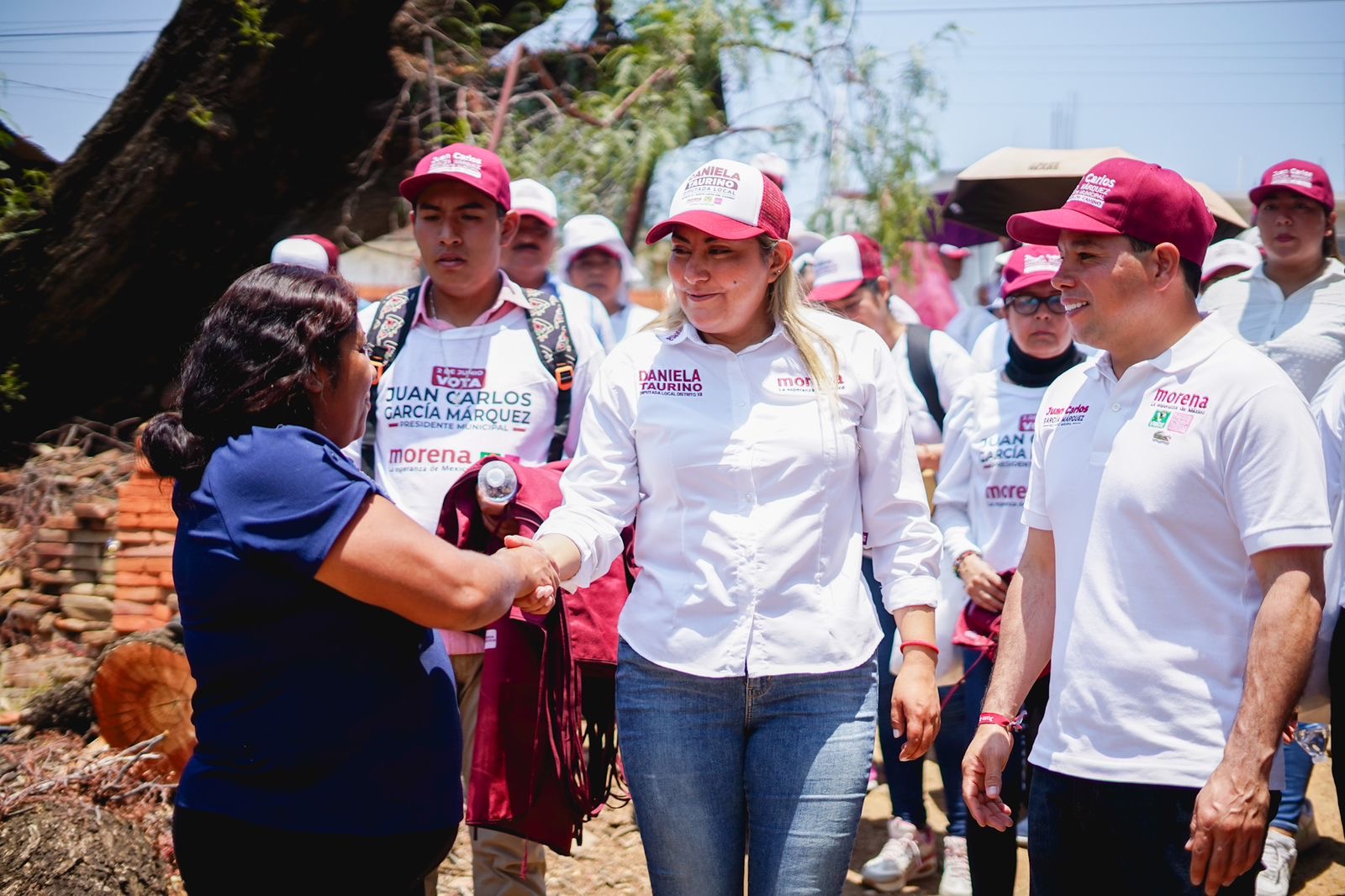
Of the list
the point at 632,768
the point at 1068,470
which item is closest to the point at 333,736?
the point at 632,768

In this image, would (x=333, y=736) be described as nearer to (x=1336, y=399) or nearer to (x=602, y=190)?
(x=1336, y=399)

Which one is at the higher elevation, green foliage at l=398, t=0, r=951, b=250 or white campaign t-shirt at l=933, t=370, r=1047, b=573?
green foliage at l=398, t=0, r=951, b=250

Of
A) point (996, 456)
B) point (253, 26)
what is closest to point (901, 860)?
point (996, 456)

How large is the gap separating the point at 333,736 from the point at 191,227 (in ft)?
20.9

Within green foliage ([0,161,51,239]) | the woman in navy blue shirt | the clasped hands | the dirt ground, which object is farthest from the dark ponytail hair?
green foliage ([0,161,51,239])

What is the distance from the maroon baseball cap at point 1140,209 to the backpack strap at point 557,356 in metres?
1.78

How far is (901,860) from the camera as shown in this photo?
481 cm

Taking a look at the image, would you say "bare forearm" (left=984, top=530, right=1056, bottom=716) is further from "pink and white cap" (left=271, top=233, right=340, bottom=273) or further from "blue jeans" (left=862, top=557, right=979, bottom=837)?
"pink and white cap" (left=271, top=233, right=340, bottom=273)

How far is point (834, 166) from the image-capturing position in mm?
8727

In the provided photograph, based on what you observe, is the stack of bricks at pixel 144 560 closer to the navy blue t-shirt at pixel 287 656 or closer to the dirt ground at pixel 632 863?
the dirt ground at pixel 632 863

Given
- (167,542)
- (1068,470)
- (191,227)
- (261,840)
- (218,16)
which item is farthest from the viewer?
(191,227)

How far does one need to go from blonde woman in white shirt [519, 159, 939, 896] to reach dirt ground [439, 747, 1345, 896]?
188 centimetres

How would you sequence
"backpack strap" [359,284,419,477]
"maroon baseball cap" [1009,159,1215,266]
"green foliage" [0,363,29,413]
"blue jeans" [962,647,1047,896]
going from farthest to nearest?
"green foliage" [0,363,29,413], "backpack strap" [359,284,419,477], "blue jeans" [962,647,1047,896], "maroon baseball cap" [1009,159,1215,266]

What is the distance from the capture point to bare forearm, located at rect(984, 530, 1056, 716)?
2891 mm
